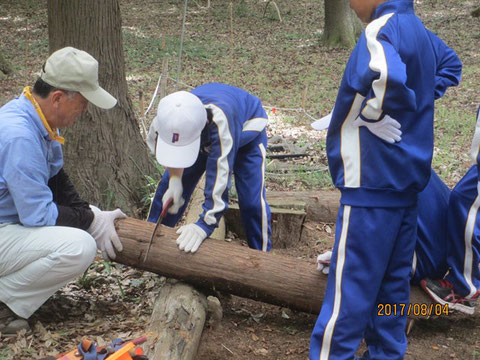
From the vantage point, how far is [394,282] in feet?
9.08

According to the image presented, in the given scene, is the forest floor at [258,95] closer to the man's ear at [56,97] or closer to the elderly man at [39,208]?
the elderly man at [39,208]

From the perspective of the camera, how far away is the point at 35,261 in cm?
295

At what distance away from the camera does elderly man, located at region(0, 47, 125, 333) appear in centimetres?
285

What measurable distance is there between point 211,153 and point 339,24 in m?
9.99

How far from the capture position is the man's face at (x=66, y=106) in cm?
297

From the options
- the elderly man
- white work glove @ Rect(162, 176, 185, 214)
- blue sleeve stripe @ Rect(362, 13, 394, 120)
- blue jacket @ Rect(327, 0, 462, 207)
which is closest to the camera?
blue sleeve stripe @ Rect(362, 13, 394, 120)

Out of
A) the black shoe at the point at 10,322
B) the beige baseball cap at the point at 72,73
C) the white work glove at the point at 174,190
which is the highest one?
the beige baseball cap at the point at 72,73

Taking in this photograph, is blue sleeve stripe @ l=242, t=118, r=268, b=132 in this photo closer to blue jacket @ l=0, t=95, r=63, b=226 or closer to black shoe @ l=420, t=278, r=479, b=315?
blue jacket @ l=0, t=95, r=63, b=226

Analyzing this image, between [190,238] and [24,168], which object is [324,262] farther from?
[24,168]

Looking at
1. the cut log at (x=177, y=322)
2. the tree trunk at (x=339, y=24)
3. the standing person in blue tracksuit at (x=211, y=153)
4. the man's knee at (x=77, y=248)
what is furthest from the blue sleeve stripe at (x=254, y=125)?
the tree trunk at (x=339, y=24)

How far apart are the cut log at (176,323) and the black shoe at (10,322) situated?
0.72 m

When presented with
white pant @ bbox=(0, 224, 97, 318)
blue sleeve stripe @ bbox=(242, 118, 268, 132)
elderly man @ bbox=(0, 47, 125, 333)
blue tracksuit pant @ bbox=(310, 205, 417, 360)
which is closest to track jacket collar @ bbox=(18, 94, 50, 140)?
elderly man @ bbox=(0, 47, 125, 333)

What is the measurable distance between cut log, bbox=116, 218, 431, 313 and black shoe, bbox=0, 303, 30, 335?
630 mm

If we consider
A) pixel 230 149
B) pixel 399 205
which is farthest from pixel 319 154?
pixel 399 205
